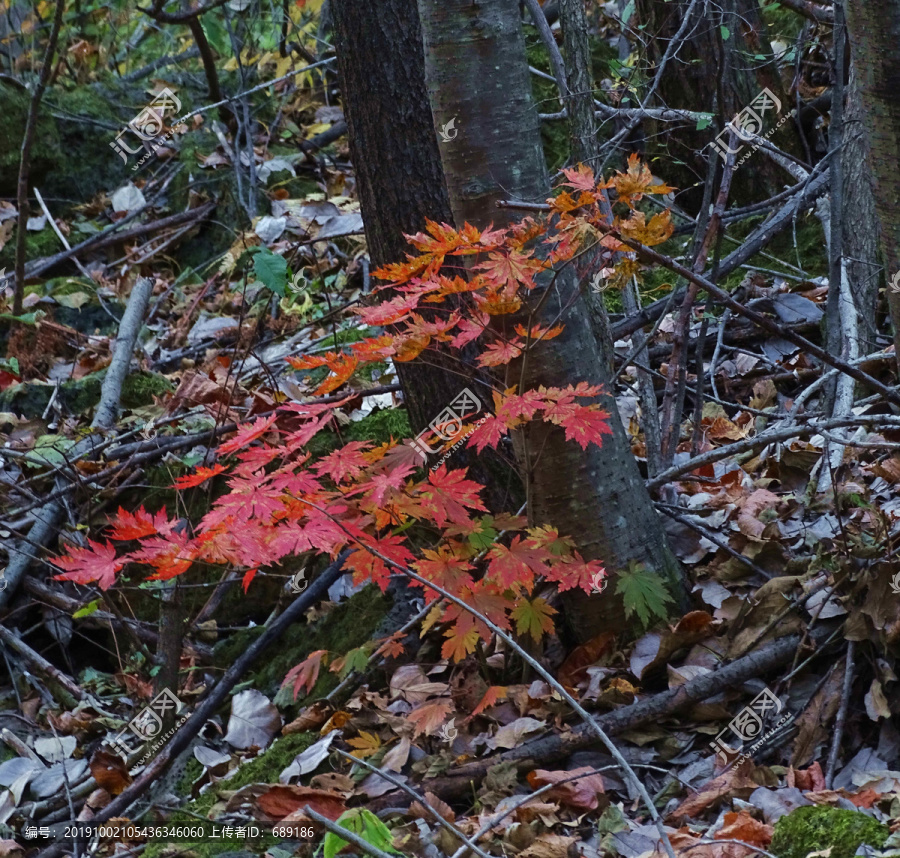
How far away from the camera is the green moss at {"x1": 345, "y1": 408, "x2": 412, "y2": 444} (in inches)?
146

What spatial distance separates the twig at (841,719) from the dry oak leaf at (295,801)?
121 centimetres

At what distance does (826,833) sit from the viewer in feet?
5.68

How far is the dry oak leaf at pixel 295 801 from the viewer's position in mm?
2396

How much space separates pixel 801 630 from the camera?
241 cm

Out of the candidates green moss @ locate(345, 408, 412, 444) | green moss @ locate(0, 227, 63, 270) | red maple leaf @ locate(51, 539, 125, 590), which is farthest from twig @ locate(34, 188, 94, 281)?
red maple leaf @ locate(51, 539, 125, 590)

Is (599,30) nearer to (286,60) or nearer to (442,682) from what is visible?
(286,60)

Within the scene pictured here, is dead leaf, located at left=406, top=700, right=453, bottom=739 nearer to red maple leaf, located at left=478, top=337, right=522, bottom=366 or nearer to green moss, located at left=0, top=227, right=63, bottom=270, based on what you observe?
red maple leaf, located at left=478, top=337, right=522, bottom=366

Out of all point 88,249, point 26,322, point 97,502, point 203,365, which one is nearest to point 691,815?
point 97,502

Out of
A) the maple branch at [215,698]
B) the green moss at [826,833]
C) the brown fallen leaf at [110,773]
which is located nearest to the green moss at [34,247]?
the maple branch at [215,698]

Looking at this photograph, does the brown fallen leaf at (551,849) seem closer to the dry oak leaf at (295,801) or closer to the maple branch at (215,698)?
the dry oak leaf at (295,801)

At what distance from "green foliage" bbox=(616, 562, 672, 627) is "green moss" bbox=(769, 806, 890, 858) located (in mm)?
776

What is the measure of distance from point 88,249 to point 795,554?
5.27 m

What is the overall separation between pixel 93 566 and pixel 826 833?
74.4 inches

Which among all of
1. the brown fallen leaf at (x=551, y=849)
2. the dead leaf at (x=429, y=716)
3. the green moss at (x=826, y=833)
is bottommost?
the brown fallen leaf at (x=551, y=849)
